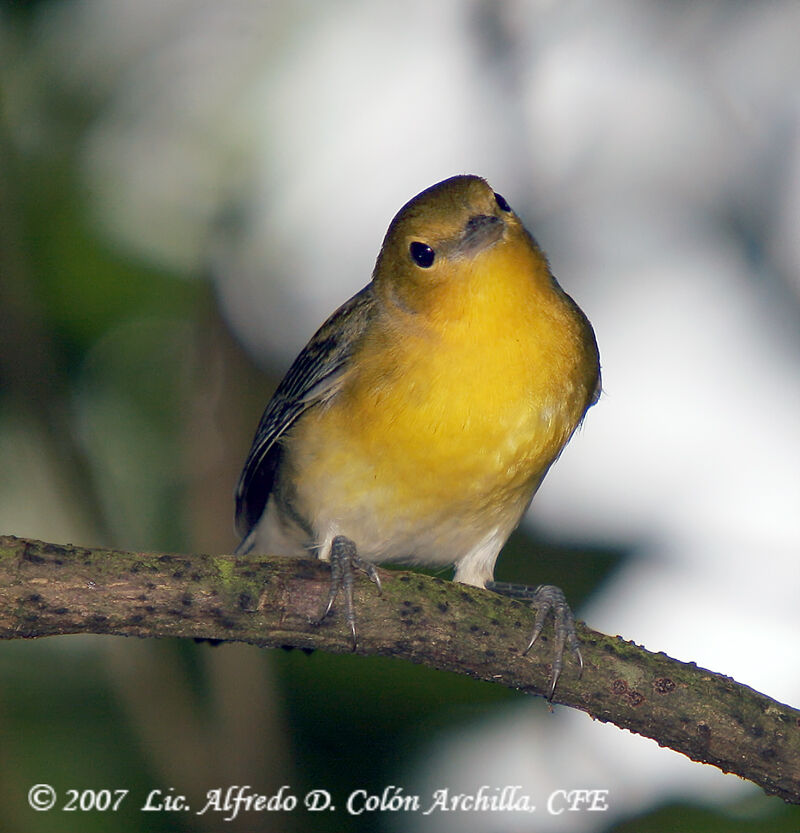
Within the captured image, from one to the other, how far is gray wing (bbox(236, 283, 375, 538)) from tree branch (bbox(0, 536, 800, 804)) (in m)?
1.30

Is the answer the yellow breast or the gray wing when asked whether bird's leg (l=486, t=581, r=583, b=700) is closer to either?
the yellow breast

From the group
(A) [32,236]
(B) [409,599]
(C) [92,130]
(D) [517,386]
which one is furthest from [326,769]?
(C) [92,130]

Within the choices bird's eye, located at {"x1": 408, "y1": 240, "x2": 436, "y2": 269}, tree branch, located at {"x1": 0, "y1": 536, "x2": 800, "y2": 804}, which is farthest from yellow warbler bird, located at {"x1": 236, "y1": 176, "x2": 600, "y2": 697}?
tree branch, located at {"x1": 0, "y1": 536, "x2": 800, "y2": 804}

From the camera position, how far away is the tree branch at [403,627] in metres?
3.47

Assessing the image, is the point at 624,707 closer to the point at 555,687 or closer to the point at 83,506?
the point at 555,687

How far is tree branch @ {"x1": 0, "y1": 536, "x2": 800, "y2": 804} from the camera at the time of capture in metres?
3.47

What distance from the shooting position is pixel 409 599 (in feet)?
12.8

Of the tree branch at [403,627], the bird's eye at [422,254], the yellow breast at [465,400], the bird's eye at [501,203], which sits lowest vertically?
the tree branch at [403,627]

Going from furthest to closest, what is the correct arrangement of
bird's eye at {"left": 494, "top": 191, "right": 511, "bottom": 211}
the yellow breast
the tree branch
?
bird's eye at {"left": 494, "top": 191, "right": 511, "bottom": 211}
the yellow breast
the tree branch

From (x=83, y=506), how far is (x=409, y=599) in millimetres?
1594

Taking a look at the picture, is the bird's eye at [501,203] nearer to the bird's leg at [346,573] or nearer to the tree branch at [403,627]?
the bird's leg at [346,573]

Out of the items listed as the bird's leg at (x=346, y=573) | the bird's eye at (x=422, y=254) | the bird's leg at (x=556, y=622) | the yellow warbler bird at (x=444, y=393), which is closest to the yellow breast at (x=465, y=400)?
the yellow warbler bird at (x=444, y=393)

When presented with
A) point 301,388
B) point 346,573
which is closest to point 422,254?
point 301,388

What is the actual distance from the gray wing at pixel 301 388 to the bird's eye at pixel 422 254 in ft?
1.48
